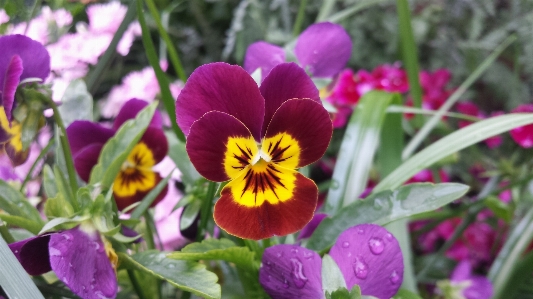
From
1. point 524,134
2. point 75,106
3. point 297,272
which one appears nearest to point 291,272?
point 297,272

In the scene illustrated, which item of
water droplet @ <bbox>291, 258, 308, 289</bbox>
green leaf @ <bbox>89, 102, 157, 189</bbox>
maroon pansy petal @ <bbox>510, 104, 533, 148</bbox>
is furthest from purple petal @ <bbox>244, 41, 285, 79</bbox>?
maroon pansy petal @ <bbox>510, 104, 533, 148</bbox>

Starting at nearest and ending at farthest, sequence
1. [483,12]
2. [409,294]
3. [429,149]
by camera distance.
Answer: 1. [409,294]
2. [429,149]
3. [483,12]

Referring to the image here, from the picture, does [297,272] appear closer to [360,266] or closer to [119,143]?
[360,266]

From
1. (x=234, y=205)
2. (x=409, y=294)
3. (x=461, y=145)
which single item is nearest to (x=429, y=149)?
(x=461, y=145)

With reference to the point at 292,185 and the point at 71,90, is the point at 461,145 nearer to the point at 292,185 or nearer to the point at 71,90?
the point at 292,185

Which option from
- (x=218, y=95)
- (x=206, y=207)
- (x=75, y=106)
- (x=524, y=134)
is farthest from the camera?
(x=524, y=134)

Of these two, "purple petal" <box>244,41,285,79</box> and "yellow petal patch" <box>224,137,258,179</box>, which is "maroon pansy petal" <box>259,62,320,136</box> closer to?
"yellow petal patch" <box>224,137,258,179</box>

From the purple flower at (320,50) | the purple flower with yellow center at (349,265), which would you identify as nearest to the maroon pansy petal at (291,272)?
the purple flower with yellow center at (349,265)
